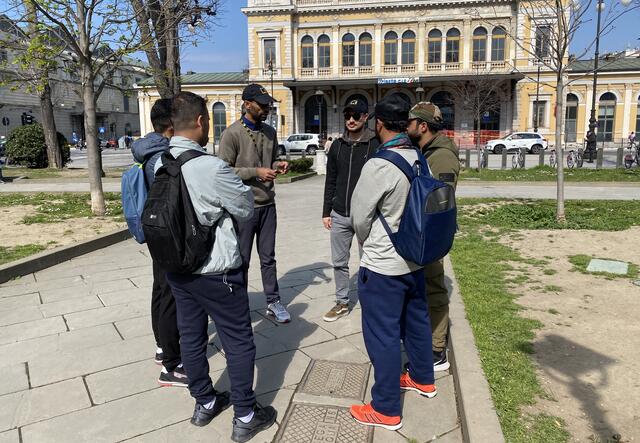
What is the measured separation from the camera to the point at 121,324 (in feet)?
14.6

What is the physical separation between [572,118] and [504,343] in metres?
47.5

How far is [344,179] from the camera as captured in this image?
4355mm

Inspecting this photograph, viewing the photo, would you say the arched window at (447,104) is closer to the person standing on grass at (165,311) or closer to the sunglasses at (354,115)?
the sunglasses at (354,115)

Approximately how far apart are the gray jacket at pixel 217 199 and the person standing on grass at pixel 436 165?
1.39 metres

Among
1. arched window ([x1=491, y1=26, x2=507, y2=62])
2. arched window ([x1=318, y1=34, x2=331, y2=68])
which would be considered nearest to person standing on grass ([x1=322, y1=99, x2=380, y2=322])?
arched window ([x1=491, y1=26, x2=507, y2=62])

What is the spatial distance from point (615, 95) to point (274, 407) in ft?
164

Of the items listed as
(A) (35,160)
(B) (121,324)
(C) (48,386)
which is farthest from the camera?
(A) (35,160)

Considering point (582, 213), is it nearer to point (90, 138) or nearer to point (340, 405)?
point (340, 405)

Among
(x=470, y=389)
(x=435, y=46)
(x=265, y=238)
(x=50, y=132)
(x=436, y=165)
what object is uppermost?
(x=435, y=46)

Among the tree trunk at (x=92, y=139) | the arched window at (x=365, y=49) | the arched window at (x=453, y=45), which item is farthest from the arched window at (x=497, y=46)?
the tree trunk at (x=92, y=139)

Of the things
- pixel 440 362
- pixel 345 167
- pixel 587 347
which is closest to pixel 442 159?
pixel 345 167

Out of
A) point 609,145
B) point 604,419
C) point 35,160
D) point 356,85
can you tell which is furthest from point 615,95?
point 604,419

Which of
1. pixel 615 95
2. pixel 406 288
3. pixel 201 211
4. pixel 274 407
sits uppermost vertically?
pixel 615 95

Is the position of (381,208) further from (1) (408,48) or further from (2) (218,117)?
(2) (218,117)
